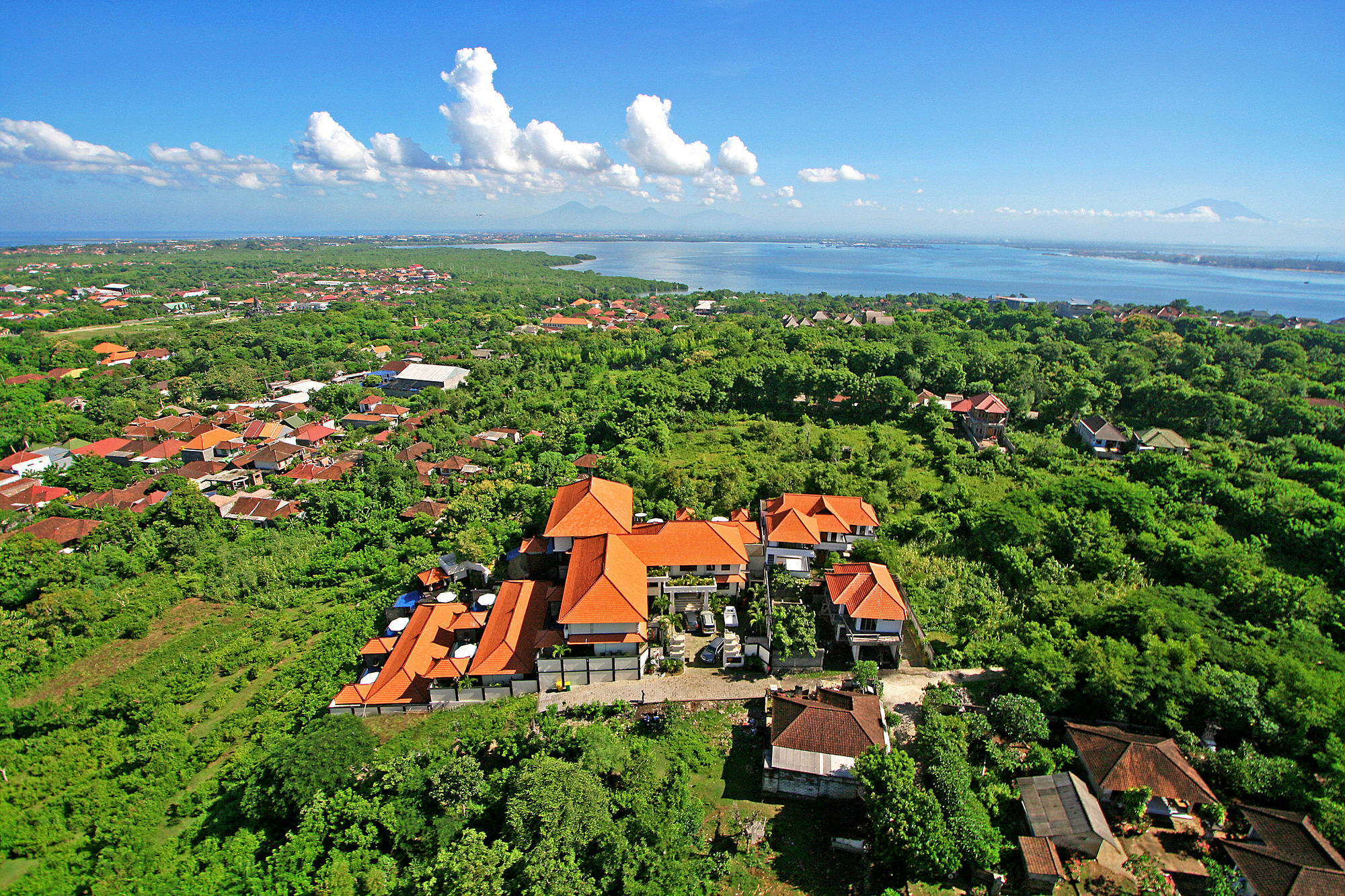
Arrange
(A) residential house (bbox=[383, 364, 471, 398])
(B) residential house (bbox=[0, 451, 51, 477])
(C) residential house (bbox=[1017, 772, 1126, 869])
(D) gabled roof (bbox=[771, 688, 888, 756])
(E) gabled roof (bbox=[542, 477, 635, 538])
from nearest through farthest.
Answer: (C) residential house (bbox=[1017, 772, 1126, 869]) → (D) gabled roof (bbox=[771, 688, 888, 756]) → (E) gabled roof (bbox=[542, 477, 635, 538]) → (B) residential house (bbox=[0, 451, 51, 477]) → (A) residential house (bbox=[383, 364, 471, 398])

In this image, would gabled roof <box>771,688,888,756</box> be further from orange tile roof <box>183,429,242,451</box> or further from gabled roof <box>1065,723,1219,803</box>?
orange tile roof <box>183,429,242,451</box>

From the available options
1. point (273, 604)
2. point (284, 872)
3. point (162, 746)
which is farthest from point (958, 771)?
point (273, 604)

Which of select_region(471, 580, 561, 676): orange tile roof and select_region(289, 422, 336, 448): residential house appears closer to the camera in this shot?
select_region(471, 580, 561, 676): orange tile roof

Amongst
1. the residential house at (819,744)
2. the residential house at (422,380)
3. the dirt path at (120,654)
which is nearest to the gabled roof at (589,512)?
the residential house at (819,744)

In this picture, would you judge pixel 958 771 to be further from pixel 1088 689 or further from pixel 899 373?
pixel 899 373

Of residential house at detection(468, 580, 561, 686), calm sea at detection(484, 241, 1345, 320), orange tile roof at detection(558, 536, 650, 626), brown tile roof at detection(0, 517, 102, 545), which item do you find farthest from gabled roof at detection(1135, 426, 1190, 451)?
calm sea at detection(484, 241, 1345, 320)

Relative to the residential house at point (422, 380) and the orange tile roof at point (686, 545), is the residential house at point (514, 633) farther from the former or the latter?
the residential house at point (422, 380)
